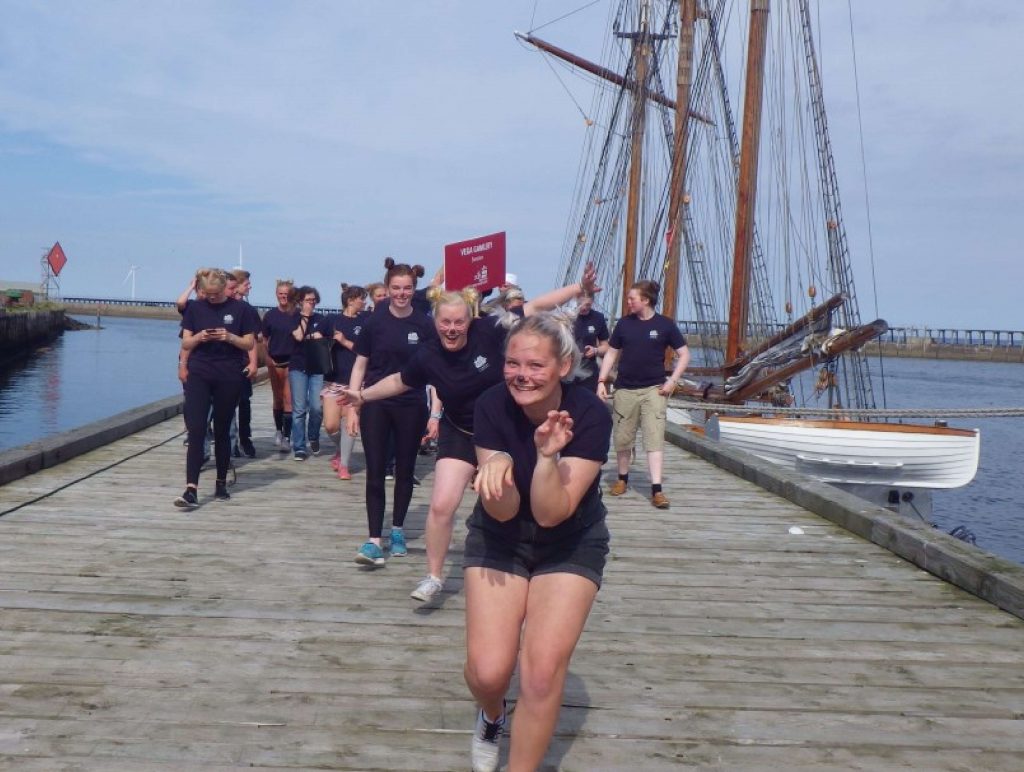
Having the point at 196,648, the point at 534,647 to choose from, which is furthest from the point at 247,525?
the point at 534,647

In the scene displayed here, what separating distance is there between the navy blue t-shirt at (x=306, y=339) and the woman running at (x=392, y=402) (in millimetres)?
4555

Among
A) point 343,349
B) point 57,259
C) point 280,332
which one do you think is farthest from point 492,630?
point 57,259

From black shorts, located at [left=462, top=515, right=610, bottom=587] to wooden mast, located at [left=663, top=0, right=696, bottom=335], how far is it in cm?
2096

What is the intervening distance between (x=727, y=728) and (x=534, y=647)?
1204mm

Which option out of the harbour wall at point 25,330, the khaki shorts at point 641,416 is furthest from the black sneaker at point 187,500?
the harbour wall at point 25,330

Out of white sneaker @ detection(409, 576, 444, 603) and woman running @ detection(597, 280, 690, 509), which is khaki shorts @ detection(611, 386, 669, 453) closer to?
woman running @ detection(597, 280, 690, 509)

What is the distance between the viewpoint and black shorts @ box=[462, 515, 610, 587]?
3.62 metres

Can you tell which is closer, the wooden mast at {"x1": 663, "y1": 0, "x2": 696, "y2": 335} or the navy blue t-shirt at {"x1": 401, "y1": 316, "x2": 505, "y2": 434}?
the navy blue t-shirt at {"x1": 401, "y1": 316, "x2": 505, "y2": 434}

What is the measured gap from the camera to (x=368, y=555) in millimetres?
6715

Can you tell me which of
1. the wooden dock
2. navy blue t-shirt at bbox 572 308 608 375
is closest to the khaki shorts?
navy blue t-shirt at bbox 572 308 608 375

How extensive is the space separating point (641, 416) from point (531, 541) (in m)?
6.59

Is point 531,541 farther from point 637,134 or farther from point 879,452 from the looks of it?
point 637,134

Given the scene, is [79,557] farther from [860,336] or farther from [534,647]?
[860,336]

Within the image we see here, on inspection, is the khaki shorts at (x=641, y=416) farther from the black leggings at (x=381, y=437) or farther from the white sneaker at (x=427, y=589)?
the white sneaker at (x=427, y=589)
